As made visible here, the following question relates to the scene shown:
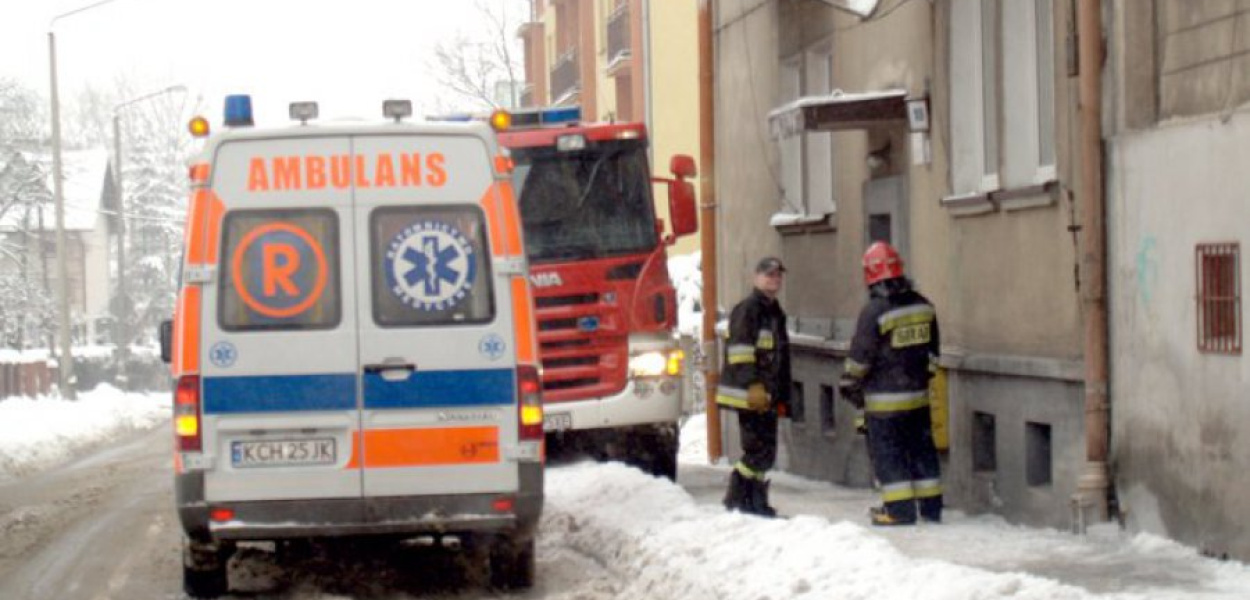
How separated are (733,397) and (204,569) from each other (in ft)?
11.9

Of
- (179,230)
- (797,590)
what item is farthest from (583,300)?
(179,230)

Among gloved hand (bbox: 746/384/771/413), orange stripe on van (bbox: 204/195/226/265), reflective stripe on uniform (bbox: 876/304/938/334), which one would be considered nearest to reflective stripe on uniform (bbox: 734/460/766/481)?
gloved hand (bbox: 746/384/771/413)

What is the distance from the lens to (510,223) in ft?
34.7

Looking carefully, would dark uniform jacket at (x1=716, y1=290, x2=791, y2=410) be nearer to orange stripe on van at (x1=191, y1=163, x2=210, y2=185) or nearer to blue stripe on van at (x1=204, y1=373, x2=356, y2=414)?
blue stripe on van at (x1=204, y1=373, x2=356, y2=414)

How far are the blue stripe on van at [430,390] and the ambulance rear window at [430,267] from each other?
0.27 meters

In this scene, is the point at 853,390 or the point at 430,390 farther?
the point at 853,390

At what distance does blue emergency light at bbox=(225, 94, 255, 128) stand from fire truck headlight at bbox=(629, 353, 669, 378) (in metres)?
5.71

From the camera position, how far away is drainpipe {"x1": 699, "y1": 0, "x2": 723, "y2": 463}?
20.8 m

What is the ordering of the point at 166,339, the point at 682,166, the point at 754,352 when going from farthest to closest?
the point at 682,166 → the point at 754,352 → the point at 166,339

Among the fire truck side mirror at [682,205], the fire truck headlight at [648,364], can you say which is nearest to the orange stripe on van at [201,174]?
the fire truck headlight at [648,364]

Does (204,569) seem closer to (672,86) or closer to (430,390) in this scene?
(430,390)

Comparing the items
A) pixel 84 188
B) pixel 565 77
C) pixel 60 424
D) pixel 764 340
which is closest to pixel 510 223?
pixel 764 340

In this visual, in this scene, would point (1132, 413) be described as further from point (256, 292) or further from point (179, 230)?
point (179, 230)

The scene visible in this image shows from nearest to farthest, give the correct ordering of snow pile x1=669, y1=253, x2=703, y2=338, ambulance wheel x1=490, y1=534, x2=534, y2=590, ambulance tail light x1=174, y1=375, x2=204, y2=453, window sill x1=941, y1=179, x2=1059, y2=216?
ambulance tail light x1=174, y1=375, x2=204, y2=453 < ambulance wheel x1=490, y1=534, x2=534, y2=590 < window sill x1=941, y1=179, x2=1059, y2=216 < snow pile x1=669, y1=253, x2=703, y2=338
